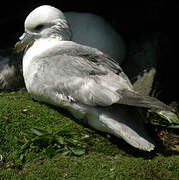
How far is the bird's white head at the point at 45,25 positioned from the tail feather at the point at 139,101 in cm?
154

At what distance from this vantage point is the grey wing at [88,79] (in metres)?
4.18

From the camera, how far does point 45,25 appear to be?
5.27 meters

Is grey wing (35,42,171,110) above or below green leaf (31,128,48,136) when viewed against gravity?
above

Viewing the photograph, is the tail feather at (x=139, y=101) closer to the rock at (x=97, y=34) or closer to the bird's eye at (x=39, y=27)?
the bird's eye at (x=39, y=27)

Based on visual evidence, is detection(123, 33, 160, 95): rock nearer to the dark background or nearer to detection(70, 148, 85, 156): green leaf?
the dark background

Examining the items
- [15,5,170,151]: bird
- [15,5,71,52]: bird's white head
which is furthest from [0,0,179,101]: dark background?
[15,5,170,151]: bird

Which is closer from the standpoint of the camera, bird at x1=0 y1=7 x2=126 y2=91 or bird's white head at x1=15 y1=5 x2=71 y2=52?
bird's white head at x1=15 y1=5 x2=71 y2=52

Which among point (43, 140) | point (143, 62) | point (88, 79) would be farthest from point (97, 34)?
point (43, 140)

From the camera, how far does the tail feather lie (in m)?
4.00

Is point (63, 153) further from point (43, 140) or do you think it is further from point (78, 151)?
point (43, 140)

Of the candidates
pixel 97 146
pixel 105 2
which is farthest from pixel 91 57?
pixel 105 2

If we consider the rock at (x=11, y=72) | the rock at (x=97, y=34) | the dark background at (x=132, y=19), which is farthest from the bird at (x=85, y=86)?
the dark background at (x=132, y=19)

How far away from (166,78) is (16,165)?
3064 millimetres

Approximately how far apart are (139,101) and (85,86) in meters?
0.66
